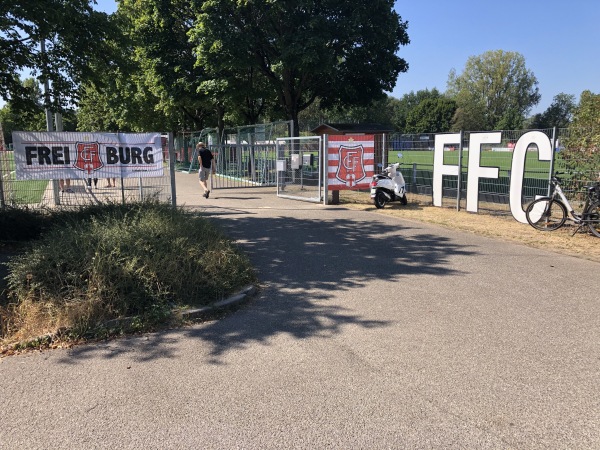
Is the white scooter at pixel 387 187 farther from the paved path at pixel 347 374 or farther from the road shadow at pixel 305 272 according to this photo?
the paved path at pixel 347 374

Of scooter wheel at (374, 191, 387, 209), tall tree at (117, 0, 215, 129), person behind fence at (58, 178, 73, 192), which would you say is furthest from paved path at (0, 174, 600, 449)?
tall tree at (117, 0, 215, 129)

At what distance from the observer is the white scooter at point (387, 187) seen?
1333cm

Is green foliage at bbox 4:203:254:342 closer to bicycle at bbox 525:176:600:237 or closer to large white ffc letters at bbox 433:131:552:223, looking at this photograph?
bicycle at bbox 525:176:600:237

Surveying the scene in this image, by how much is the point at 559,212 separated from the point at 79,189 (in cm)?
1062

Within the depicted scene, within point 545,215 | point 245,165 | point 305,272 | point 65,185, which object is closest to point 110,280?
point 305,272

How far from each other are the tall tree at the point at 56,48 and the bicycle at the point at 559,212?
9660 millimetres

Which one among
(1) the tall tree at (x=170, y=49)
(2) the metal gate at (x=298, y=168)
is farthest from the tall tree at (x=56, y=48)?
(1) the tall tree at (x=170, y=49)

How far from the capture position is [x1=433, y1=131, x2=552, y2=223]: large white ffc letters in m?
10.5

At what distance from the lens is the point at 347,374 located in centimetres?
382

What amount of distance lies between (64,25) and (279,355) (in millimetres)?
6981

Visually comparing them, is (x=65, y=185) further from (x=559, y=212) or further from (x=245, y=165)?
(x=245, y=165)

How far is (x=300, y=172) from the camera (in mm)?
17125

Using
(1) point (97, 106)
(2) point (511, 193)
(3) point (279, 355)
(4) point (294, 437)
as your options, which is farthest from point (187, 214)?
(1) point (97, 106)

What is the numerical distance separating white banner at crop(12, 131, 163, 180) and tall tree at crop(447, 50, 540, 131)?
81.5m
